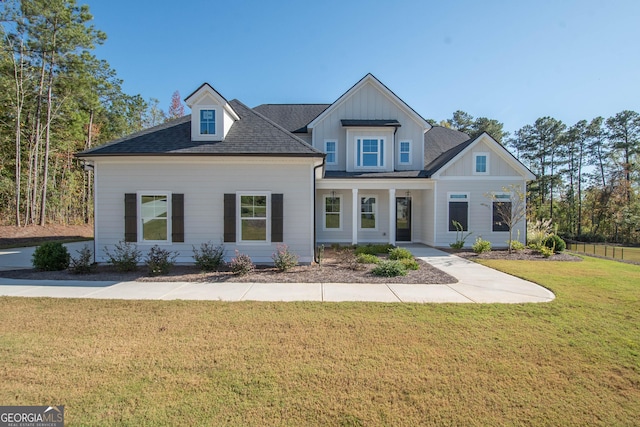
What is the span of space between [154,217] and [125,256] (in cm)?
164

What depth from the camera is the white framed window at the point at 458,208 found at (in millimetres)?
13820

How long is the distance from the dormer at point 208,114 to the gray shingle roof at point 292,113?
21.7ft

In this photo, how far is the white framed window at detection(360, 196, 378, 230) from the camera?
15288 mm

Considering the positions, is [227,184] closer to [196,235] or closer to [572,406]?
[196,235]

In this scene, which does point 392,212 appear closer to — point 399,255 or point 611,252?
point 399,255

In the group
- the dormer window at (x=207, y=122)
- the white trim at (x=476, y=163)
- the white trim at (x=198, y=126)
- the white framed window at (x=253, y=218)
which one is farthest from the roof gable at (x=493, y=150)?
the dormer window at (x=207, y=122)

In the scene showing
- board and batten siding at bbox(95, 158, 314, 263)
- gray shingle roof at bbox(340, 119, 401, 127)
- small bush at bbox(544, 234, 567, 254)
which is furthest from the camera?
gray shingle roof at bbox(340, 119, 401, 127)

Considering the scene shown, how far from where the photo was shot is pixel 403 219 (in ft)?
51.1

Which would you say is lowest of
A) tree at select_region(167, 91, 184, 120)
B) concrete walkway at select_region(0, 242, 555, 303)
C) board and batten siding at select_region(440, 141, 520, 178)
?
concrete walkway at select_region(0, 242, 555, 303)

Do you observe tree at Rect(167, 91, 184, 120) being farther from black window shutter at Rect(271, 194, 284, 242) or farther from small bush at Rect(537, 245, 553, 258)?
small bush at Rect(537, 245, 553, 258)

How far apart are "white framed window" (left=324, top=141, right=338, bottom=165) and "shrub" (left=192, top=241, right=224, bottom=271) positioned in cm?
790

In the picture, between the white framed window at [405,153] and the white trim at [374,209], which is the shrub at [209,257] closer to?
the white trim at [374,209]

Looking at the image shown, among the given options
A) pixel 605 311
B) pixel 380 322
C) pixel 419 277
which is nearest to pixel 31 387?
pixel 380 322

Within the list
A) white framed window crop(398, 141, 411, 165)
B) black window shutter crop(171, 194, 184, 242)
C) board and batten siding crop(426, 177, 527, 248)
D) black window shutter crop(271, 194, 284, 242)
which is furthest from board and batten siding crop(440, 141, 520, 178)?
black window shutter crop(171, 194, 184, 242)
